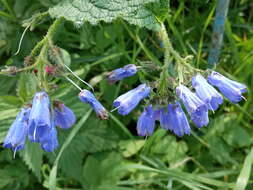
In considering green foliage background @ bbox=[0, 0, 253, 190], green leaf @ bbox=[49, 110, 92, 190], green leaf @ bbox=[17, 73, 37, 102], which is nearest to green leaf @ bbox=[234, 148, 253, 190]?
green foliage background @ bbox=[0, 0, 253, 190]

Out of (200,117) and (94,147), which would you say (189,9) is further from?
(200,117)

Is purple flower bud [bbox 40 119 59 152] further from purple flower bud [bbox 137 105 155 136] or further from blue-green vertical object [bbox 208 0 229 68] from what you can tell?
blue-green vertical object [bbox 208 0 229 68]

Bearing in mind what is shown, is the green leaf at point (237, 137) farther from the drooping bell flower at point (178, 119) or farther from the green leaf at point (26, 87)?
the green leaf at point (26, 87)

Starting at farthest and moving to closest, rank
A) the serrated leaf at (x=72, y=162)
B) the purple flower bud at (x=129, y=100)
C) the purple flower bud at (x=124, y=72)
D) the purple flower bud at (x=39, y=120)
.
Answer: the serrated leaf at (x=72, y=162), the purple flower bud at (x=124, y=72), the purple flower bud at (x=129, y=100), the purple flower bud at (x=39, y=120)

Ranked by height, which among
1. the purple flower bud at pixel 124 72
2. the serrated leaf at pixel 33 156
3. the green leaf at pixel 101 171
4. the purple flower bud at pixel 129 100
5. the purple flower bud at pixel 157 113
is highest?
the purple flower bud at pixel 124 72

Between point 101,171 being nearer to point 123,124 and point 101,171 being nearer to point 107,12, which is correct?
point 123,124

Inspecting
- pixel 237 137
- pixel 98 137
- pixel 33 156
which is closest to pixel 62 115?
pixel 33 156

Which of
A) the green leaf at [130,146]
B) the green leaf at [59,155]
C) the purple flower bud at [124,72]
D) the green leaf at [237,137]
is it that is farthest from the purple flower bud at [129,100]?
the green leaf at [237,137]
